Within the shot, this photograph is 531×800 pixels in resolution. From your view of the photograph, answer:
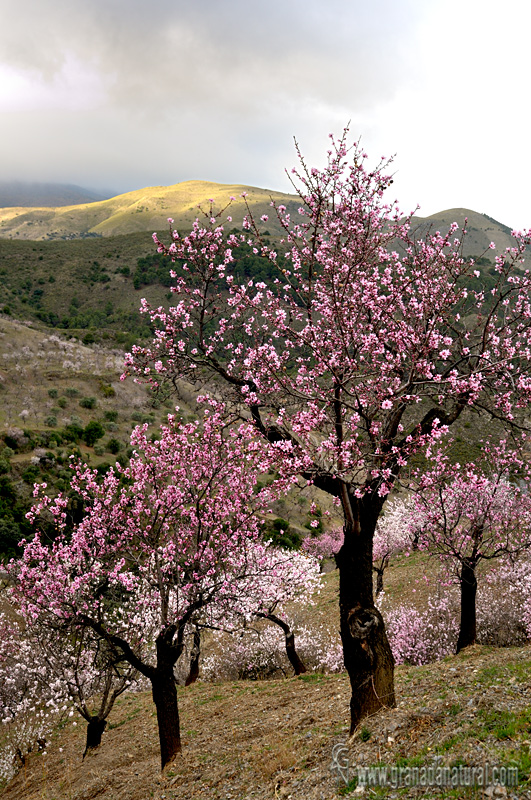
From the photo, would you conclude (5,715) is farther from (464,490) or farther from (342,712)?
(464,490)

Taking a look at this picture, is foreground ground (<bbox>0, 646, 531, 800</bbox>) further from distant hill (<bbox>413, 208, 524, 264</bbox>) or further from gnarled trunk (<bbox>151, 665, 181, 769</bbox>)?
distant hill (<bbox>413, 208, 524, 264</bbox>)

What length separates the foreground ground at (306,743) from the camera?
4.92 metres

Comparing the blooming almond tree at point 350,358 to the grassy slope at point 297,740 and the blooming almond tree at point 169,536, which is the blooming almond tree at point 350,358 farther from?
the blooming almond tree at point 169,536

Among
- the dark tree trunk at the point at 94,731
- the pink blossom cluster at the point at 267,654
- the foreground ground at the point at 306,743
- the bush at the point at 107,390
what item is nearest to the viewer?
the foreground ground at the point at 306,743

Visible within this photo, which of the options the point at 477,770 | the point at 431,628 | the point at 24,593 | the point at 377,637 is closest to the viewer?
the point at 477,770

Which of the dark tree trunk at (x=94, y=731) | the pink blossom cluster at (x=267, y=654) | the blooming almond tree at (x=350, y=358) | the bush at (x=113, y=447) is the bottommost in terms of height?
the pink blossom cluster at (x=267, y=654)

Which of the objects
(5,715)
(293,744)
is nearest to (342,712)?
(293,744)

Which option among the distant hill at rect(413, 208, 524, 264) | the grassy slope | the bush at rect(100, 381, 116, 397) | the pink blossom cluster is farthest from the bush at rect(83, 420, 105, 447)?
the distant hill at rect(413, 208, 524, 264)

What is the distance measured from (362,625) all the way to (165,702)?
477 centimetres

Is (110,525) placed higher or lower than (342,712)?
higher

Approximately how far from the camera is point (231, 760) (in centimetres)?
817

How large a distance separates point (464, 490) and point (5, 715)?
683 inches

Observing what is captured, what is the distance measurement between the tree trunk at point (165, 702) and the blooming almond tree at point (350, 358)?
406 cm

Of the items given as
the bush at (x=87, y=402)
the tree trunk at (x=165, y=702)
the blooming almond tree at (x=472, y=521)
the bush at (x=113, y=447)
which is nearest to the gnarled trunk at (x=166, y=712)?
the tree trunk at (x=165, y=702)
